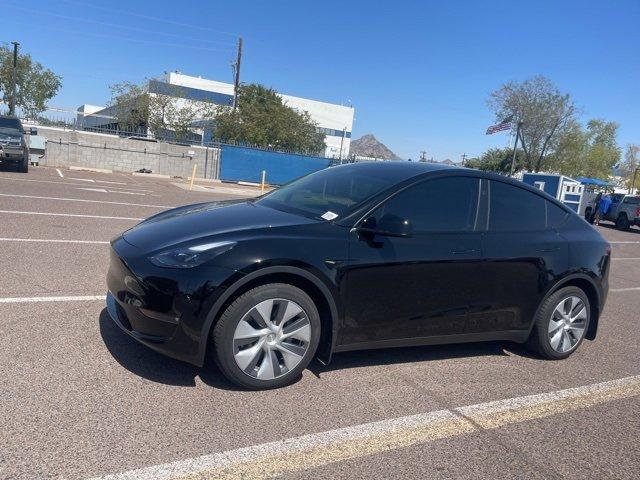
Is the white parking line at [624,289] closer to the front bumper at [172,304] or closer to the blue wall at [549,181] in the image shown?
the front bumper at [172,304]

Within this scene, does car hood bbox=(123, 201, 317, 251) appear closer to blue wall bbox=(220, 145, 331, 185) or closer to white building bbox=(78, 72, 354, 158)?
blue wall bbox=(220, 145, 331, 185)

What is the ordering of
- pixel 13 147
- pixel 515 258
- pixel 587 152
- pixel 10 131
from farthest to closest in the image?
pixel 587 152 → pixel 10 131 → pixel 13 147 → pixel 515 258

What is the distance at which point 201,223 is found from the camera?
12.5 feet

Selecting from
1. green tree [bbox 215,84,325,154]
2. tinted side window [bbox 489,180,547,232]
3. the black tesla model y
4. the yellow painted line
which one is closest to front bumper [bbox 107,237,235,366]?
the black tesla model y

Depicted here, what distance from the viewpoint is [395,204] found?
4.03m

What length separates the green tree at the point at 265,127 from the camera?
40.9 m

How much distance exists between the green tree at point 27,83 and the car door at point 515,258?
147 feet

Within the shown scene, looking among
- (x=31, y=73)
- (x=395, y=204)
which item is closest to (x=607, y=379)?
(x=395, y=204)

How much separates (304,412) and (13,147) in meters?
17.7

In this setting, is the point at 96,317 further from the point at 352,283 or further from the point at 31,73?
the point at 31,73

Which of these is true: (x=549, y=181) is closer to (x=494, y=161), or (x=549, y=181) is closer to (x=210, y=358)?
(x=210, y=358)

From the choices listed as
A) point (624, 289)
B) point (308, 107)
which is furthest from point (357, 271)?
point (308, 107)

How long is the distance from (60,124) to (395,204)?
2610 cm

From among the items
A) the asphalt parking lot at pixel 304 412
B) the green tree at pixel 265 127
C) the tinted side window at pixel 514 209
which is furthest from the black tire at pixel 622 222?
the green tree at pixel 265 127
